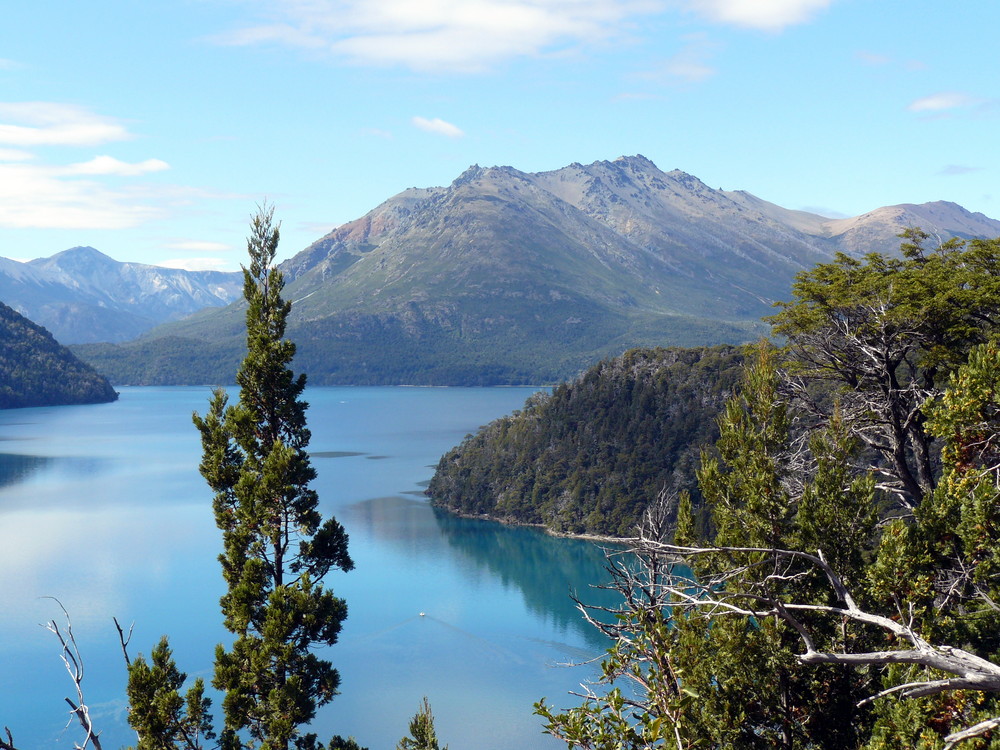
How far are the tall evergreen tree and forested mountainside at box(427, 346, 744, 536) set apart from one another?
2185 inches

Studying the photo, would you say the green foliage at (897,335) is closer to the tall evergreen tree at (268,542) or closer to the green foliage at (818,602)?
the green foliage at (818,602)

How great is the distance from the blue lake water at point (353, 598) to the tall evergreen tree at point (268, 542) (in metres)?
6.01

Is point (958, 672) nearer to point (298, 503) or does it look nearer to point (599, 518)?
point (298, 503)

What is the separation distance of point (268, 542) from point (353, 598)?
126ft

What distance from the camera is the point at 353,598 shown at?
57000 mm

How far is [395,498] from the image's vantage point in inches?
3541

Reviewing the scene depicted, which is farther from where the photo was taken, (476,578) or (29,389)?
(29,389)

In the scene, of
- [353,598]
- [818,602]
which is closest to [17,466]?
[353,598]

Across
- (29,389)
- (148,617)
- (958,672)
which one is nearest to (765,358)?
(958,672)

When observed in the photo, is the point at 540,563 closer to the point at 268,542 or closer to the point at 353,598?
the point at 353,598

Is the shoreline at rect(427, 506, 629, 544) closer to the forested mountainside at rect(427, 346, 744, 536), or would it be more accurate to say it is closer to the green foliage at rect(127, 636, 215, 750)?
the forested mountainside at rect(427, 346, 744, 536)

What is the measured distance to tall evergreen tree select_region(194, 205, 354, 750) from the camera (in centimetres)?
1853

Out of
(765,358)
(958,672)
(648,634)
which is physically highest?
(765,358)

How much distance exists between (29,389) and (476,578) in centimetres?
16922
